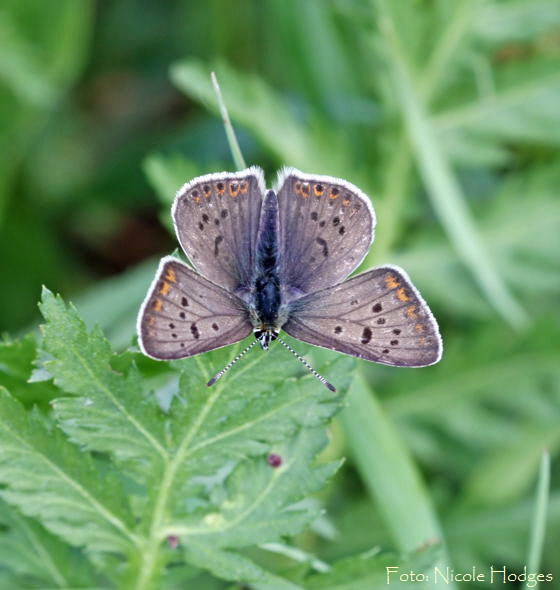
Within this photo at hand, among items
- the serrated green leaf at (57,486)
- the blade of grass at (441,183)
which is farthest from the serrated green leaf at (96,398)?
the blade of grass at (441,183)

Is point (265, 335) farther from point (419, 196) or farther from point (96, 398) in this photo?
point (419, 196)

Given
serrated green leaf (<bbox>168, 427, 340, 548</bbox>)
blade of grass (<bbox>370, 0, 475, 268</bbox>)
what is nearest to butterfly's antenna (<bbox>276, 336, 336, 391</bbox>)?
serrated green leaf (<bbox>168, 427, 340, 548</bbox>)

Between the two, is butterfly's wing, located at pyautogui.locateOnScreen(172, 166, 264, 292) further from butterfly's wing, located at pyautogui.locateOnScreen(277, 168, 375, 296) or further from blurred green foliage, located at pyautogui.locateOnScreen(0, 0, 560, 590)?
blurred green foliage, located at pyautogui.locateOnScreen(0, 0, 560, 590)

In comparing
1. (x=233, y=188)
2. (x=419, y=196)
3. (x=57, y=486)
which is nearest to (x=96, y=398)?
(x=57, y=486)

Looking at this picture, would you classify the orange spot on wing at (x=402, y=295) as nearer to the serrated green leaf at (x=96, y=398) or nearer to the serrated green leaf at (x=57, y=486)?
the serrated green leaf at (x=96, y=398)

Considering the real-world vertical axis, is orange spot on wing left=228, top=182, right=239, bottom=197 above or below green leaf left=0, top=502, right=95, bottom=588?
above

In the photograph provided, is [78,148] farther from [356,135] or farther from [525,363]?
[525,363]

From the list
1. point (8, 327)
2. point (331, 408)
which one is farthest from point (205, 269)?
point (8, 327)
